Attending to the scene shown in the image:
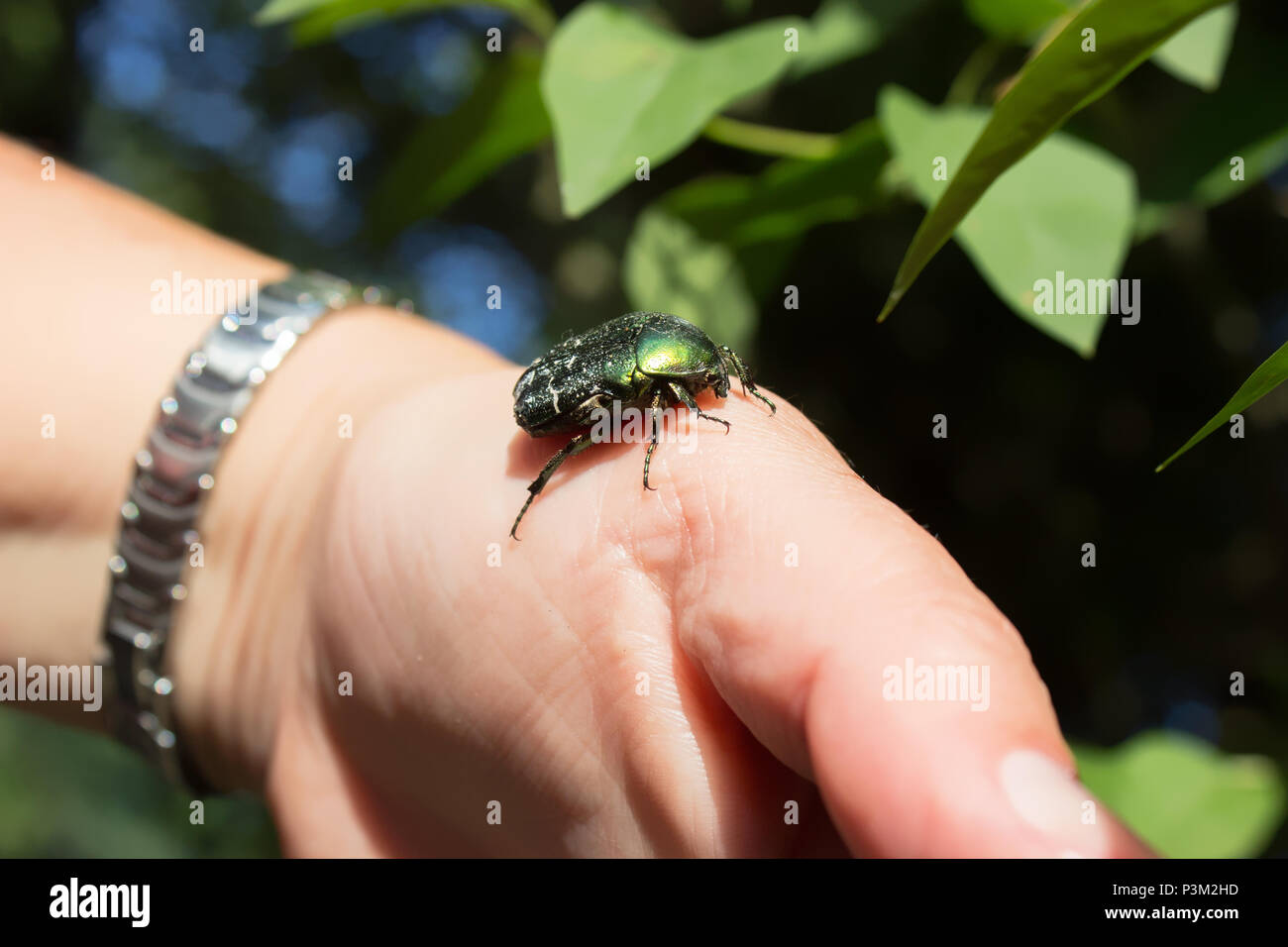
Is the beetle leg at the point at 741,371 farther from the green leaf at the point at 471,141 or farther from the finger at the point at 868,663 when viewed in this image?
the green leaf at the point at 471,141

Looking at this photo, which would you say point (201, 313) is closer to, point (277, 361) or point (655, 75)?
point (277, 361)

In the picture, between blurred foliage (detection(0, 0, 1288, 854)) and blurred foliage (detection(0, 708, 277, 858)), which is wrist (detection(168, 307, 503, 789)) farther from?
blurred foliage (detection(0, 708, 277, 858))

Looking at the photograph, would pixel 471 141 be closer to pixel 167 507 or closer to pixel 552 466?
pixel 552 466

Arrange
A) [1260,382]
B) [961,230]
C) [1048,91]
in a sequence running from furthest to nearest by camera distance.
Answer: [961,230] → [1048,91] → [1260,382]

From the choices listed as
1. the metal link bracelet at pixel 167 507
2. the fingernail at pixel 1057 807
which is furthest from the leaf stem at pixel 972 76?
the metal link bracelet at pixel 167 507

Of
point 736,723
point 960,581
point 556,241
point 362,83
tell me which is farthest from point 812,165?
point 362,83

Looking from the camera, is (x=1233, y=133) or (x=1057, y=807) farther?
(x=1233, y=133)

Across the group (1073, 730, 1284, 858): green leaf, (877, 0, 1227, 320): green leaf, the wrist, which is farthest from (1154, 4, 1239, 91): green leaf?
the wrist

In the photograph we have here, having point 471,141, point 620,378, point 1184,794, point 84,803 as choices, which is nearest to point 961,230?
point 620,378
